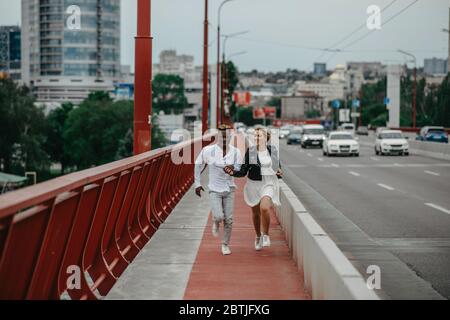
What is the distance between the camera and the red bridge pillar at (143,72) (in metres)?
14.1

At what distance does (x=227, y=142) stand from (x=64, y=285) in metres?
4.70

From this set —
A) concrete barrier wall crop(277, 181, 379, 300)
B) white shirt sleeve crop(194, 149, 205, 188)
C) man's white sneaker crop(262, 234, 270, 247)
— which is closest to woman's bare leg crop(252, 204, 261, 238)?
man's white sneaker crop(262, 234, 270, 247)

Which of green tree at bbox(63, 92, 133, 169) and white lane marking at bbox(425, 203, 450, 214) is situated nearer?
white lane marking at bbox(425, 203, 450, 214)

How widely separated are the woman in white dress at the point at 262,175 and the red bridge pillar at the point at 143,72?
10.2 ft

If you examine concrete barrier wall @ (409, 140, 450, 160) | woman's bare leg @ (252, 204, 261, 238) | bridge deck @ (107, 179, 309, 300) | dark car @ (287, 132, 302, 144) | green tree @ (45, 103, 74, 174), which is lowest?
green tree @ (45, 103, 74, 174)

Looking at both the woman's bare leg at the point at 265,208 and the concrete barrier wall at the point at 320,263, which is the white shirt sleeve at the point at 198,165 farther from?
the concrete barrier wall at the point at 320,263

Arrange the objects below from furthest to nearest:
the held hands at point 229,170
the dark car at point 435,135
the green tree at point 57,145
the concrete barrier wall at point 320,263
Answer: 1. the green tree at point 57,145
2. the dark car at point 435,135
3. the held hands at point 229,170
4. the concrete barrier wall at point 320,263

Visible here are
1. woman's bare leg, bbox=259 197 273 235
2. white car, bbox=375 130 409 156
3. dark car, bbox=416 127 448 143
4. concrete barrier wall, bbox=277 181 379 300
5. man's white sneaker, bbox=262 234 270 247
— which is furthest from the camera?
dark car, bbox=416 127 448 143

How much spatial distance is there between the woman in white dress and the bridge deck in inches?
24.5

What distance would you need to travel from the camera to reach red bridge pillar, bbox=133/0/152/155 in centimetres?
1413

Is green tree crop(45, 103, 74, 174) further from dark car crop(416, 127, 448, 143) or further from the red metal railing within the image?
the red metal railing

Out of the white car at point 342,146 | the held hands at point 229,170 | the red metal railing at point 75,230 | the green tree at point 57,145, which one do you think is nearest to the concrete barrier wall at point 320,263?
the held hands at point 229,170

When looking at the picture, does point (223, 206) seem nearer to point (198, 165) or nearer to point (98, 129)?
point (198, 165)
